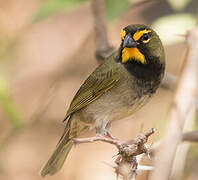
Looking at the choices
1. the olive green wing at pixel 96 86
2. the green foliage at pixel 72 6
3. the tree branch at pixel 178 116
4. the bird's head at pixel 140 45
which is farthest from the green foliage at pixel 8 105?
the tree branch at pixel 178 116

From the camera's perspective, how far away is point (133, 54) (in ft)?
12.3

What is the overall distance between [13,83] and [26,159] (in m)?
1.40

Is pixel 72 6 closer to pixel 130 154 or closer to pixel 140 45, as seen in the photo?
pixel 140 45

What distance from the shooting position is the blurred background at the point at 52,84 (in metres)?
6.57

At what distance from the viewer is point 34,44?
28.8 ft

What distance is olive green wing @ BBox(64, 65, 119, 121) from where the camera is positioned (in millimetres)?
3984

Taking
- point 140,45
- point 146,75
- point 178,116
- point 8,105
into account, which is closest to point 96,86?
point 146,75

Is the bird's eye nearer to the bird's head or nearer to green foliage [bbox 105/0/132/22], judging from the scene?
the bird's head

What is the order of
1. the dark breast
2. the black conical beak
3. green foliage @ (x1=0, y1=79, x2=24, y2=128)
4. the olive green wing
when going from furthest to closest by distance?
1. green foliage @ (x1=0, y1=79, x2=24, y2=128)
2. the olive green wing
3. the dark breast
4. the black conical beak

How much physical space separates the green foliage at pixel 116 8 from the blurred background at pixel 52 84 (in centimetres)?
159

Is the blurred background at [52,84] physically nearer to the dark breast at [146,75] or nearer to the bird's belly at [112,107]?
the bird's belly at [112,107]

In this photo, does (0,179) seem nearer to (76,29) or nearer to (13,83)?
(13,83)

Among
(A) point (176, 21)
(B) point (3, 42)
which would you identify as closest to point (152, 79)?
(A) point (176, 21)

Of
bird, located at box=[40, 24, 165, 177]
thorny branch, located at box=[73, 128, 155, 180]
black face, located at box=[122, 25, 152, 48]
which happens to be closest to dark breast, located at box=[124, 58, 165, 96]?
bird, located at box=[40, 24, 165, 177]
